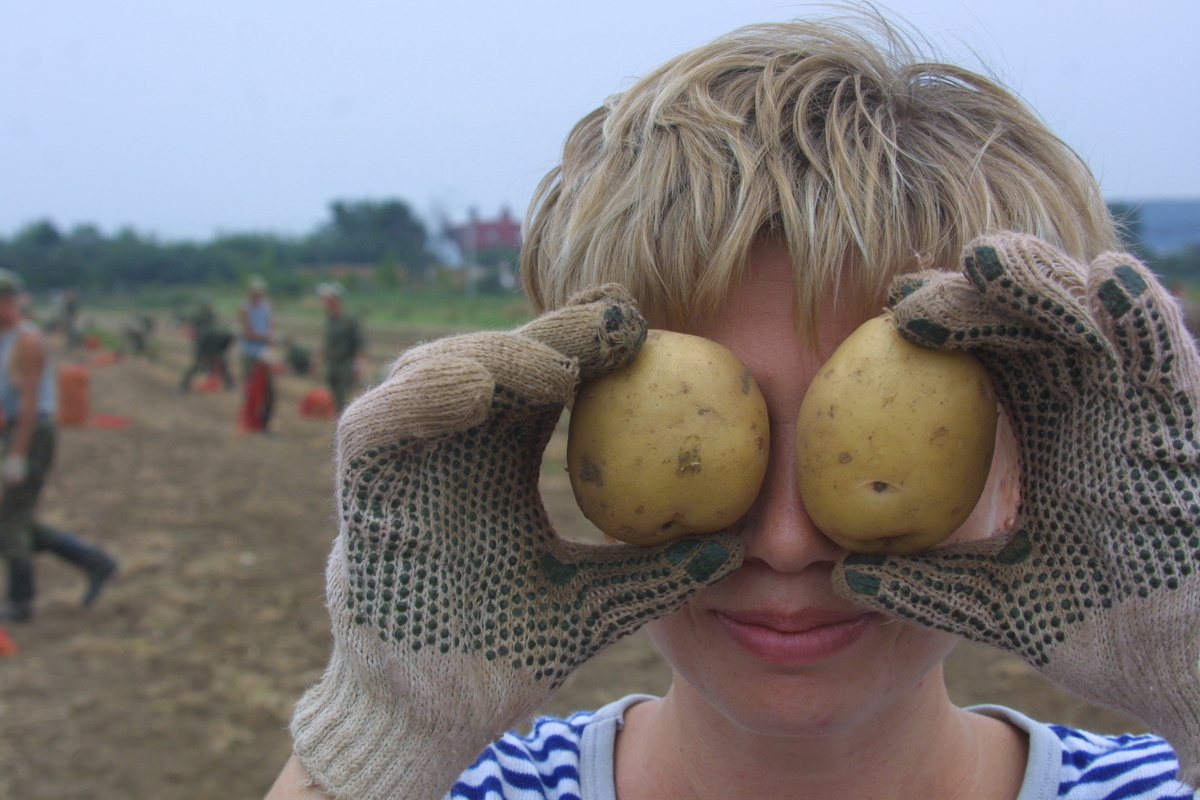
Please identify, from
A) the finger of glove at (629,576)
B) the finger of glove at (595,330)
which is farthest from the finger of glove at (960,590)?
the finger of glove at (595,330)

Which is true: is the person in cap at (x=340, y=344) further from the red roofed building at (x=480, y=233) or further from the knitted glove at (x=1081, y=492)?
the red roofed building at (x=480, y=233)

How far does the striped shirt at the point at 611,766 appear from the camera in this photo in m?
1.55

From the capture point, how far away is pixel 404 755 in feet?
4.50

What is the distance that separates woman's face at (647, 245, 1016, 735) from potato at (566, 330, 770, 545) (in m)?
0.05

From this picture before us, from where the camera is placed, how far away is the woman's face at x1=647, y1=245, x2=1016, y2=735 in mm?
1354

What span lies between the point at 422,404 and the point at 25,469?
586 centimetres

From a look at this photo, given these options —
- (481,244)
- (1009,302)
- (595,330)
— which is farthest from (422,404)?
(481,244)

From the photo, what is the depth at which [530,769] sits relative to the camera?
66.7 inches

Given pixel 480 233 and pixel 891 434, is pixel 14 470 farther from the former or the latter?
pixel 480 233

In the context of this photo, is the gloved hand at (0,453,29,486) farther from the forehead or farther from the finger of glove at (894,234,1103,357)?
the finger of glove at (894,234,1103,357)

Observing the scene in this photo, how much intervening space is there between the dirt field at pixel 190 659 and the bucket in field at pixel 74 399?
502 centimetres

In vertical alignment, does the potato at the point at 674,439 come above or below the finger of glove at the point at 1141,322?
below

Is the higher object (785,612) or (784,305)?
(784,305)

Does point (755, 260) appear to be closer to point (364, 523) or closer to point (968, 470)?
point (968, 470)
